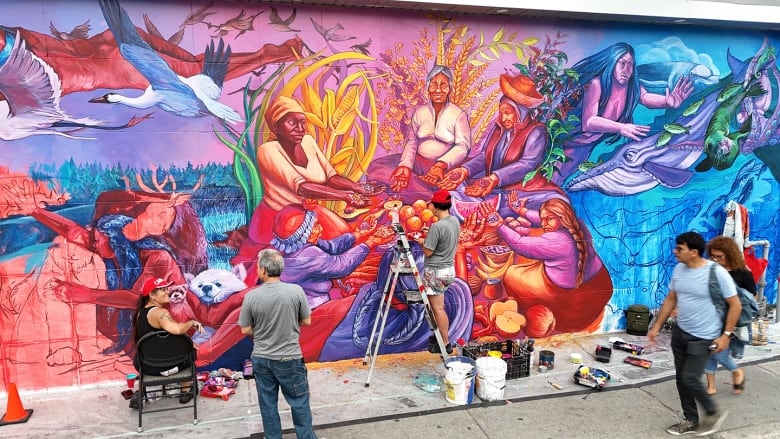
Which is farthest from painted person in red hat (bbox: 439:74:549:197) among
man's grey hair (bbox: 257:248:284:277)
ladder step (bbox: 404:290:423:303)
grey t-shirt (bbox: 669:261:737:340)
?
man's grey hair (bbox: 257:248:284:277)

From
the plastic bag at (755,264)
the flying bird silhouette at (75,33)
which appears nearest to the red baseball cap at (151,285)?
the flying bird silhouette at (75,33)

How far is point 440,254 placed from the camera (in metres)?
6.04

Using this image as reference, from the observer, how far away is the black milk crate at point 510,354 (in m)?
6.05

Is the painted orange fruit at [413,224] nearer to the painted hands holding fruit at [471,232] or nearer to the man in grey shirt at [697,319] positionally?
the painted hands holding fruit at [471,232]

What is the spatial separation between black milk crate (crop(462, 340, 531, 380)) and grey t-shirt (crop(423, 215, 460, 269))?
0.96 m

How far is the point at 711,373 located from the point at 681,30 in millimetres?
4208

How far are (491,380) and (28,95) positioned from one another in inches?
204

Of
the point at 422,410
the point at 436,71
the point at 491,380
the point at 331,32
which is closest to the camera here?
the point at 422,410

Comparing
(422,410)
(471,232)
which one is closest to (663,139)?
(471,232)

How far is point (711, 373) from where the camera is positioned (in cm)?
559

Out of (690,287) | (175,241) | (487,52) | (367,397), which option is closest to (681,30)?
(487,52)

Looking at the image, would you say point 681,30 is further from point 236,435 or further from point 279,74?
point 236,435

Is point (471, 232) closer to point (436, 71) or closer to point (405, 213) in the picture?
point (405, 213)

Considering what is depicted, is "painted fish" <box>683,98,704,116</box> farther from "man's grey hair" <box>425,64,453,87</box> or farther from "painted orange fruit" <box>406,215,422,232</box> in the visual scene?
"painted orange fruit" <box>406,215,422,232</box>
